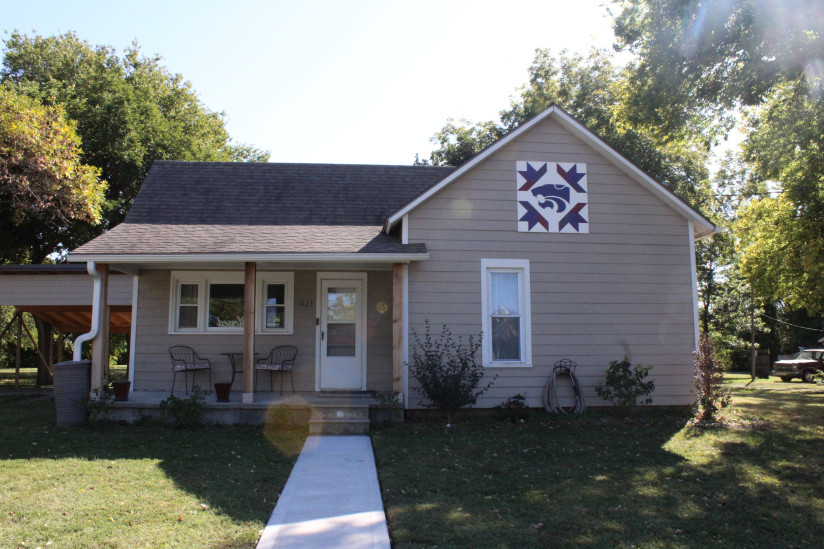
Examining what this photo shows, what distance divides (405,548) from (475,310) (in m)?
6.02

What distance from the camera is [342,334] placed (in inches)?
442

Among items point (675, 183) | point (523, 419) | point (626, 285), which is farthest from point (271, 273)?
point (675, 183)

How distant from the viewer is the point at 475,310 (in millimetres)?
10055

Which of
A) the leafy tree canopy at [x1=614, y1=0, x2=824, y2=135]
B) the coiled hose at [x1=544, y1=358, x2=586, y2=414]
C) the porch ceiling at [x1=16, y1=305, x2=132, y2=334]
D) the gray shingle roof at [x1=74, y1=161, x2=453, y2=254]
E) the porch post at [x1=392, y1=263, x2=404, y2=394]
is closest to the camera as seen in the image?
the porch post at [x1=392, y1=263, x2=404, y2=394]

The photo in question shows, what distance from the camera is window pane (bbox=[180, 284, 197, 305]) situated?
1141 centimetres

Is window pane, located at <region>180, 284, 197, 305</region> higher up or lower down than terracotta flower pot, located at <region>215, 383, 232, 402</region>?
higher up

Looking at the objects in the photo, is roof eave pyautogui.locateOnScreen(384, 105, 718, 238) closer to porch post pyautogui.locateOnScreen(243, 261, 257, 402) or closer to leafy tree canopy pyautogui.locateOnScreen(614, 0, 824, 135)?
porch post pyautogui.locateOnScreen(243, 261, 257, 402)

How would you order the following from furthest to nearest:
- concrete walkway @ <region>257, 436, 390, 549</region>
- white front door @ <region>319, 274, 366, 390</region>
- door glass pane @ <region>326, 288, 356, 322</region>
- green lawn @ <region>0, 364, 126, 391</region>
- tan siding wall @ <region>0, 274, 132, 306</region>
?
1. green lawn @ <region>0, 364, 126, 391</region>
2. tan siding wall @ <region>0, 274, 132, 306</region>
3. door glass pane @ <region>326, 288, 356, 322</region>
4. white front door @ <region>319, 274, 366, 390</region>
5. concrete walkway @ <region>257, 436, 390, 549</region>

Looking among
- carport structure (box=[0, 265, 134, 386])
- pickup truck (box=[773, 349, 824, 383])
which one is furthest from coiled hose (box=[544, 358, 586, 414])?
pickup truck (box=[773, 349, 824, 383])

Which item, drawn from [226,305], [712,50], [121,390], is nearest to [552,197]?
[712,50]

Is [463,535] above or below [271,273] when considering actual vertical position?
below

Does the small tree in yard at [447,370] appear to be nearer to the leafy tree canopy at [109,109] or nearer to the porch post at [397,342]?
the porch post at [397,342]

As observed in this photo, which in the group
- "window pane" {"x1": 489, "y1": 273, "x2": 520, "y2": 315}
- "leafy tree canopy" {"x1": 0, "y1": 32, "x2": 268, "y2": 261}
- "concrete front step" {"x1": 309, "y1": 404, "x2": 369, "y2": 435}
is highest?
"leafy tree canopy" {"x1": 0, "y1": 32, "x2": 268, "y2": 261}

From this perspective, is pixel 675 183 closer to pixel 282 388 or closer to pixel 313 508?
pixel 282 388
